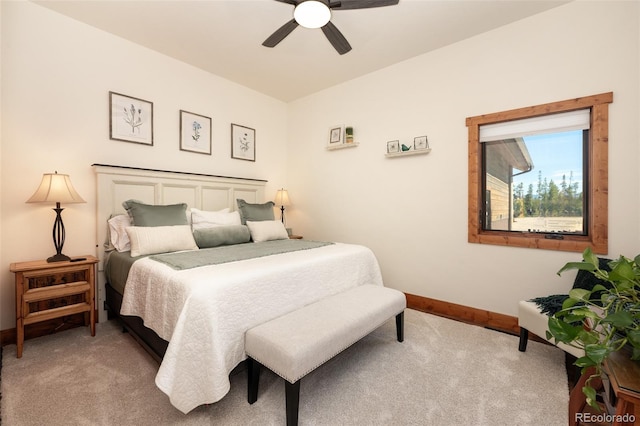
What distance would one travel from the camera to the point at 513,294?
264 cm

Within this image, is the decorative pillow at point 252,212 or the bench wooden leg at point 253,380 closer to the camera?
the bench wooden leg at point 253,380

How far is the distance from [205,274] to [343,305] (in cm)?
96

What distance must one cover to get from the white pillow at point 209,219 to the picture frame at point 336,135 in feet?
5.68

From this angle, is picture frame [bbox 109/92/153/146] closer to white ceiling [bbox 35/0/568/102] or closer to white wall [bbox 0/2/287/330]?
white wall [bbox 0/2/287/330]

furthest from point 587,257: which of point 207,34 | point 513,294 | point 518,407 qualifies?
point 207,34

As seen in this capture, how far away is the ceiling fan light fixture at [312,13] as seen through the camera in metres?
1.94

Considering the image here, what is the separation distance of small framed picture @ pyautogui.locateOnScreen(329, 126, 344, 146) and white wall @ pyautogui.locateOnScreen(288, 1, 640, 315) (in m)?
0.12

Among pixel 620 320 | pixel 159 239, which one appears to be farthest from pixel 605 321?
pixel 159 239

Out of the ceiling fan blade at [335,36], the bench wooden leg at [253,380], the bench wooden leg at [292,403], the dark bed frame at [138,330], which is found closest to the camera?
the bench wooden leg at [292,403]

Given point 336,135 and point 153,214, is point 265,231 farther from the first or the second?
point 336,135

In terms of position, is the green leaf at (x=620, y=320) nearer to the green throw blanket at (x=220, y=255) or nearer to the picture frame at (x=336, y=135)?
the green throw blanket at (x=220, y=255)

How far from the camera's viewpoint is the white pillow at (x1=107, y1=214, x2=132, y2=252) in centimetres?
262

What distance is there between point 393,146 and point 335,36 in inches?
59.4

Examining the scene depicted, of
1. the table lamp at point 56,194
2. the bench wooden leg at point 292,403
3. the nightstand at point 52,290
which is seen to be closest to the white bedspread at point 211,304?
the bench wooden leg at point 292,403
